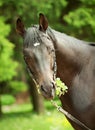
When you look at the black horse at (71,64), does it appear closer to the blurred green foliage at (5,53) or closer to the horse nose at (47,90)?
the horse nose at (47,90)

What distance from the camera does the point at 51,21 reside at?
15.8 m

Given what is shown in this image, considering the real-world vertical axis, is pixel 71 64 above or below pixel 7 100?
above

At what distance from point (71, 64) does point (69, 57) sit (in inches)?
3.7

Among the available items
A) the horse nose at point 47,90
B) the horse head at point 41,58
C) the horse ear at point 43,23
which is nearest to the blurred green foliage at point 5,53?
the horse ear at point 43,23

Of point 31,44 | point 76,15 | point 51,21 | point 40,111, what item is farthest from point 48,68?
point 40,111

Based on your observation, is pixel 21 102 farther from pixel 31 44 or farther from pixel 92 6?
pixel 31 44

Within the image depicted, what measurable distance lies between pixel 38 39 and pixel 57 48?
0.38 metres

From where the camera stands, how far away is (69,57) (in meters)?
5.54

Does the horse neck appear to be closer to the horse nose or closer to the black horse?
the black horse

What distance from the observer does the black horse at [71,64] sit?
5152mm

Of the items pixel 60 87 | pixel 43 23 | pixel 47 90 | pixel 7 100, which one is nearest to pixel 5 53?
pixel 43 23

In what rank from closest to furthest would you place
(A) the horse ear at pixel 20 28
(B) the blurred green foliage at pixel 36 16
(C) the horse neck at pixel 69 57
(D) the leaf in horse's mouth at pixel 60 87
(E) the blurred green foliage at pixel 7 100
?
(D) the leaf in horse's mouth at pixel 60 87 → (A) the horse ear at pixel 20 28 → (C) the horse neck at pixel 69 57 → (B) the blurred green foliage at pixel 36 16 → (E) the blurred green foliage at pixel 7 100

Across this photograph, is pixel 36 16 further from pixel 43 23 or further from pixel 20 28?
pixel 43 23

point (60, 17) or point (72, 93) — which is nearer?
point (72, 93)
